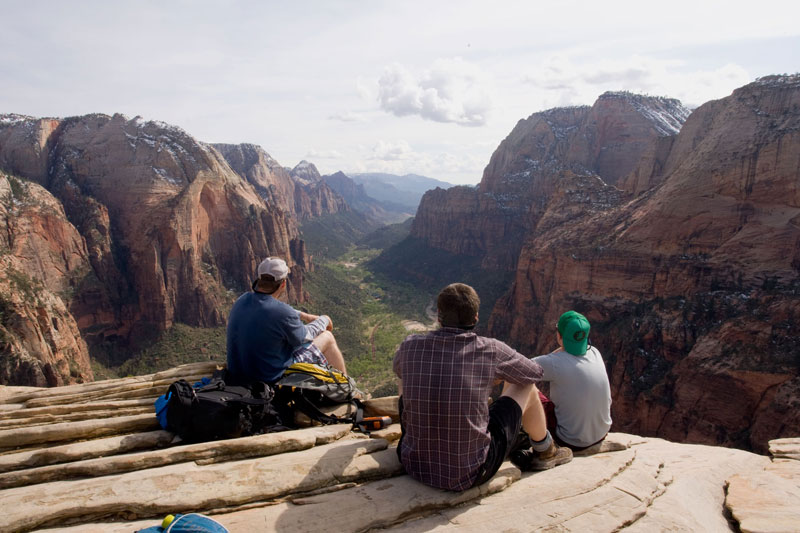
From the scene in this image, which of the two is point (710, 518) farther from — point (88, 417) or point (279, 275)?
point (88, 417)

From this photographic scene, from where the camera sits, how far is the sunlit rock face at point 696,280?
2066 centimetres

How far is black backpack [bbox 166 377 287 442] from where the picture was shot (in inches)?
211

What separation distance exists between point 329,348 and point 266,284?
1.81 meters

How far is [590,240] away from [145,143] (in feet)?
165

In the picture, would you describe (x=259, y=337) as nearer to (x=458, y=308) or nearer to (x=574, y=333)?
(x=458, y=308)

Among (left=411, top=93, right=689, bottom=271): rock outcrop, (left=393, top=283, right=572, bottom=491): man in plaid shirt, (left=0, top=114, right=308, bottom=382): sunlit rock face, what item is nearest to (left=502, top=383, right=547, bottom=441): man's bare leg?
(left=393, top=283, right=572, bottom=491): man in plaid shirt

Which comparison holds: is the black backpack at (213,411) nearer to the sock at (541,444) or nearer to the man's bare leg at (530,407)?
the man's bare leg at (530,407)

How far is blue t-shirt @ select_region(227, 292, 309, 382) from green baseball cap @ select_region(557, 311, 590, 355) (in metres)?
3.93

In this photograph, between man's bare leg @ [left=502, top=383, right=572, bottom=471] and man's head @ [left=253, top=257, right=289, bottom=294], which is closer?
man's bare leg @ [left=502, top=383, right=572, bottom=471]

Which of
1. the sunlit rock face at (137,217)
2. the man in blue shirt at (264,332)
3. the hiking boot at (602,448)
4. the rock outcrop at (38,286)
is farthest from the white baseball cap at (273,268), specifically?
the sunlit rock face at (137,217)

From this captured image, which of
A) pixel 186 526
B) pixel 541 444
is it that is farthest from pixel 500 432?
pixel 186 526

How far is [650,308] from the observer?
28.0 metres

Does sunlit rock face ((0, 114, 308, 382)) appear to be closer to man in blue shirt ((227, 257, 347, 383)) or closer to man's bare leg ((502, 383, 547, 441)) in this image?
man in blue shirt ((227, 257, 347, 383))

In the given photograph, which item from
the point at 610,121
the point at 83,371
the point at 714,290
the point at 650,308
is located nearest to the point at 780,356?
the point at 714,290
